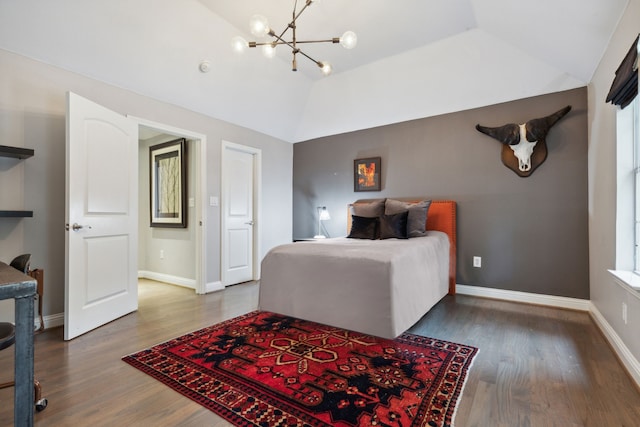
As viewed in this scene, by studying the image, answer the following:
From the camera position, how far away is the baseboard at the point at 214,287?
149 inches

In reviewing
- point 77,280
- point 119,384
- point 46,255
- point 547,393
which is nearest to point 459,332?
point 547,393

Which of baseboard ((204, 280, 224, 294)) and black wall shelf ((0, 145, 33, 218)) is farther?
baseboard ((204, 280, 224, 294))

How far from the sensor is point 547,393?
1.59 meters

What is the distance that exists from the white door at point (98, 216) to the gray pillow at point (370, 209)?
259 cm

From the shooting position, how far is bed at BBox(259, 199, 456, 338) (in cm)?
208

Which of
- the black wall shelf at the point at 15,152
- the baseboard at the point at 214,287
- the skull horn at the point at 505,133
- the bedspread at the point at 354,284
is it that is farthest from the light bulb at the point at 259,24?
the baseboard at the point at 214,287

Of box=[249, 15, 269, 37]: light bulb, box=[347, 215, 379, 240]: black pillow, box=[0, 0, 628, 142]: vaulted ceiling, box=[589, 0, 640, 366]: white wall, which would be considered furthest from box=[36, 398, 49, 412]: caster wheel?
box=[589, 0, 640, 366]: white wall

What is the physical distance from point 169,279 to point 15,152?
259 cm

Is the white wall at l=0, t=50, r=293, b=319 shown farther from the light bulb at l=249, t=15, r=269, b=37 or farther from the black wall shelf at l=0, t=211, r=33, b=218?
the light bulb at l=249, t=15, r=269, b=37

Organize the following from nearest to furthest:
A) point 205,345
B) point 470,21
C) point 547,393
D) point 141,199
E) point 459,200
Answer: point 547,393
point 205,345
point 470,21
point 459,200
point 141,199

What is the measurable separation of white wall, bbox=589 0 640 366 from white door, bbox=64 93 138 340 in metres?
3.86

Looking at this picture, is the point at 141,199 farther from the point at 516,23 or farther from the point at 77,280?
the point at 516,23

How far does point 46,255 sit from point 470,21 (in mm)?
4393

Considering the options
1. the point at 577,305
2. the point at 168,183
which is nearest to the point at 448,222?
the point at 577,305
